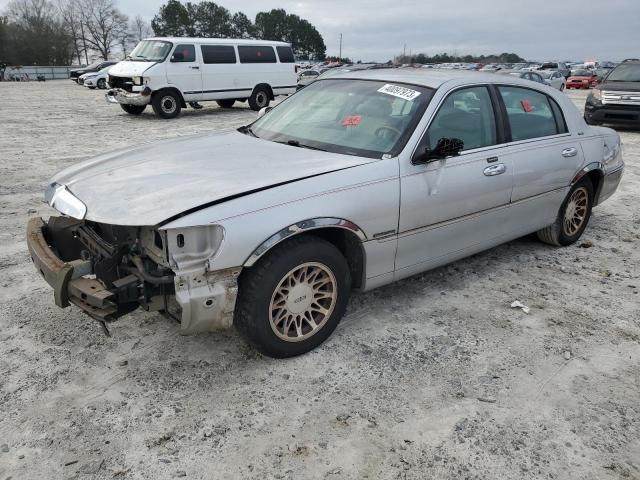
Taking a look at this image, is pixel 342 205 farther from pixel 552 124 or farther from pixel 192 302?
pixel 552 124

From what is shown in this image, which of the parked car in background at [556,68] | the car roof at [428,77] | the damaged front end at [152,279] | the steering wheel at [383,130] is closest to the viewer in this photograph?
the damaged front end at [152,279]

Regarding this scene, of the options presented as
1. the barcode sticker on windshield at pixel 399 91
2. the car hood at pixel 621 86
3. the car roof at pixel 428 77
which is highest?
the car roof at pixel 428 77

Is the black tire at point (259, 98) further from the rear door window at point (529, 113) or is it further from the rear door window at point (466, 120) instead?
the rear door window at point (466, 120)

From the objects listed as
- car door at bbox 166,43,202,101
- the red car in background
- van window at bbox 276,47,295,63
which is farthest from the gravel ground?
the red car in background

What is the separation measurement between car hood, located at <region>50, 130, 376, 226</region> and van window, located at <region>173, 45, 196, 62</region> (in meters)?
11.4

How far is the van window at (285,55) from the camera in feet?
55.4

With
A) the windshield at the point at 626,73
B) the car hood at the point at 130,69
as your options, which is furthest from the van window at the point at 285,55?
the windshield at the point at 626,73

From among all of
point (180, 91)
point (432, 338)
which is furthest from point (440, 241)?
point (180, 91)

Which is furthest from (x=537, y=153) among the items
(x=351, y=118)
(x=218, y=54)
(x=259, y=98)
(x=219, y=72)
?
(x=259, y=98)

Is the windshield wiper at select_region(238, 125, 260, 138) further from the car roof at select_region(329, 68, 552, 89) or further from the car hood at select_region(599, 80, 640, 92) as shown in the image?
the car hood at select_region(599, 80, 640, 92)

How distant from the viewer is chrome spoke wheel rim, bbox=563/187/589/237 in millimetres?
4914

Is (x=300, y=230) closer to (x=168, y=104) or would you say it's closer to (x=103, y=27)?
(x=168, y=104)

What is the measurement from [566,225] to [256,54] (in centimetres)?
1325

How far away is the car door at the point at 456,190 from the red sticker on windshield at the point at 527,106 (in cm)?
47
